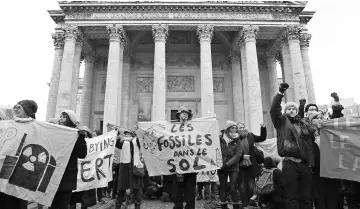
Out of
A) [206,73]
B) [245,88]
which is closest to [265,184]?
[206,73]

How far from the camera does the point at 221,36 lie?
879 inches

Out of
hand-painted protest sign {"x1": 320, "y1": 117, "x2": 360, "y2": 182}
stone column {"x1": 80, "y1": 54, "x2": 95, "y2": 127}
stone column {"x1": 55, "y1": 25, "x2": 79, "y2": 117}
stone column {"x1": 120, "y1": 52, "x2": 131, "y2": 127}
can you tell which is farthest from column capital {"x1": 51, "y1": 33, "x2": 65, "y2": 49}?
A: hand-painted protest sign {"x1": 320, "y1": 117, "x2": 360, "y2": 182}

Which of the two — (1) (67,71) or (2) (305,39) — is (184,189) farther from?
(2) (305,39)

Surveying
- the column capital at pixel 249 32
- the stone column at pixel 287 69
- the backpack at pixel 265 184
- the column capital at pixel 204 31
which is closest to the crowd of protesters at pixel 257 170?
the backpack at pixel 265 184

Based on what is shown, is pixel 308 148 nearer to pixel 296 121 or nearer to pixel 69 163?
pixel 296 121

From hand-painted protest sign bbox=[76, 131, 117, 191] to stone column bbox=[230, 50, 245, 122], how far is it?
15449mm

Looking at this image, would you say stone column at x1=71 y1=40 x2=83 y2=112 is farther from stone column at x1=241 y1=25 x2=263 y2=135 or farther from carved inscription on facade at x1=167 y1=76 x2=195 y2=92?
stone column at x1=241 y1=25 x2=263 y2=135

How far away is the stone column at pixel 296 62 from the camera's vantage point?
17969 millimetres

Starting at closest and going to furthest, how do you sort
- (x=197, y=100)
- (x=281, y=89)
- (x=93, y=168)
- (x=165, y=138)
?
1. (x=281, y=89)
2. (x=165, y=138)
3. (x=93, y=168)
4. (x=197, y=100)

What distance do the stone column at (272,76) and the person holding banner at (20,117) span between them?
63.9 feet

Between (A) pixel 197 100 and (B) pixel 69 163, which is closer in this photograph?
(B) pixel 69 163

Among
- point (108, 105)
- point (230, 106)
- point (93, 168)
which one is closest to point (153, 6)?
point (108, 105)

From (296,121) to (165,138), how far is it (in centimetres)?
280

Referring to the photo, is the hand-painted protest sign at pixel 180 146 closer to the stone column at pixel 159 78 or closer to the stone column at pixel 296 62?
the stone column at pixel 159 78
